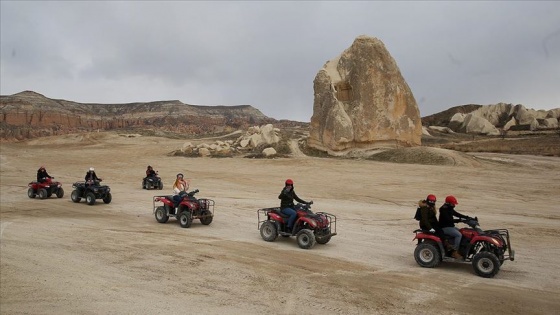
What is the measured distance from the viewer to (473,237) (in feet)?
28.9

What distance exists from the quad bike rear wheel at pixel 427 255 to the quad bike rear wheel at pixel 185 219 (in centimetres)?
691

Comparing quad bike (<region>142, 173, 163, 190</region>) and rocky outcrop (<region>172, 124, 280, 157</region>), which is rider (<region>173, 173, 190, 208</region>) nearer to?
quad bike (<region>142, 173, 163, 190</region>)

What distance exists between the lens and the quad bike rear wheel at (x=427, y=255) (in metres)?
9.20

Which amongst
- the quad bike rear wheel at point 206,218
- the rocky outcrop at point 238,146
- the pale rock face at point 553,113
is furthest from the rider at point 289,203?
the pale rock face at point 553,113

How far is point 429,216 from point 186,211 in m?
7.45

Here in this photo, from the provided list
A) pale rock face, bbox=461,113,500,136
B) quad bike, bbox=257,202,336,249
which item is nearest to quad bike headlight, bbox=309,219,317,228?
quad bike, bbox=257,202,336,249

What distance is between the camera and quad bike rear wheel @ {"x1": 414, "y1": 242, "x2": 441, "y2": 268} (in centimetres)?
920

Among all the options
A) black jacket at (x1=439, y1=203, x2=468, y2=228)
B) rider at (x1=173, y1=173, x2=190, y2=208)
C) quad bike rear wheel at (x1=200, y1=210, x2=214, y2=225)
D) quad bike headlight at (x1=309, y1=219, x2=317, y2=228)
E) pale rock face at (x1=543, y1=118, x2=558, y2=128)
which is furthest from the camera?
pale rock face at (x1=543, y1=118, x2=558, y2=128)

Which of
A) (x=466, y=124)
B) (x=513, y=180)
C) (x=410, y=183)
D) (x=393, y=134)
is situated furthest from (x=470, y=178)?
(x=466, y=124)

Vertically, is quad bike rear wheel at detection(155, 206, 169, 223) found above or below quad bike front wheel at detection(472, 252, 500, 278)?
below

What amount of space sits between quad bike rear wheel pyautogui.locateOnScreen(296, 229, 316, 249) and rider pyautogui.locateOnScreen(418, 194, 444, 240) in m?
2.69

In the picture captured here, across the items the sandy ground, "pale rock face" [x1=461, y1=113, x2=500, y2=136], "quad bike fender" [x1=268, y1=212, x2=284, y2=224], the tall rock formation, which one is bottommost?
the sandy ground

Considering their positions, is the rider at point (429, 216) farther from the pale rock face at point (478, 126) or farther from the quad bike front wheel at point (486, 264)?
the pale rock face at point (478, 126)

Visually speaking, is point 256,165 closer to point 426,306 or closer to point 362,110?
point 362,110
